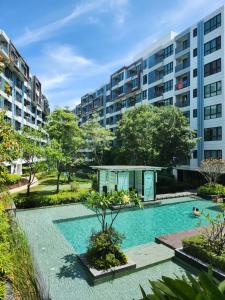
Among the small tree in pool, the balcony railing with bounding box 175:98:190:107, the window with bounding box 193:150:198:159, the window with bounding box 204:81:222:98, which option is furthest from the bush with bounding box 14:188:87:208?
the balcony railing with bounding box 175:98:190:107

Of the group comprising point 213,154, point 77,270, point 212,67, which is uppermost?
point 212,67

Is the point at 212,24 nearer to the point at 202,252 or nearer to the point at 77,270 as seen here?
the point at 202,252

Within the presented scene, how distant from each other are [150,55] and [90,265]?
4595 centimetres

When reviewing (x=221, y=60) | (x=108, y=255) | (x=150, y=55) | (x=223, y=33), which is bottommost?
(x=108, y=255)

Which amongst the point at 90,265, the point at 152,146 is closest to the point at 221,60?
the point at 152,146

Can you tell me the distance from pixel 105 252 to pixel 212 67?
104 feet

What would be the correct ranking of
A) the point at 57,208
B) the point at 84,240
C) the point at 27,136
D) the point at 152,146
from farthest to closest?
the point at 152,146
the point at 27,136
the point at 57,208
the point at 84,240

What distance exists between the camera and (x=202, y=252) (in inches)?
452

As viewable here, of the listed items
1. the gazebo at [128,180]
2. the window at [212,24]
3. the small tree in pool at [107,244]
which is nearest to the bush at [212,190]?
the gazebo at [128,180]

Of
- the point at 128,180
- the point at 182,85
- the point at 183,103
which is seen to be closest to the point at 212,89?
the point at 183,103

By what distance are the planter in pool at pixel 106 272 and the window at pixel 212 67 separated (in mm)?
30640

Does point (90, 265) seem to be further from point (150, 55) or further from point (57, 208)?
point (150, 55)

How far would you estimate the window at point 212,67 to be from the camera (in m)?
33.7

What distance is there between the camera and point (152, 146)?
32.2 meters
